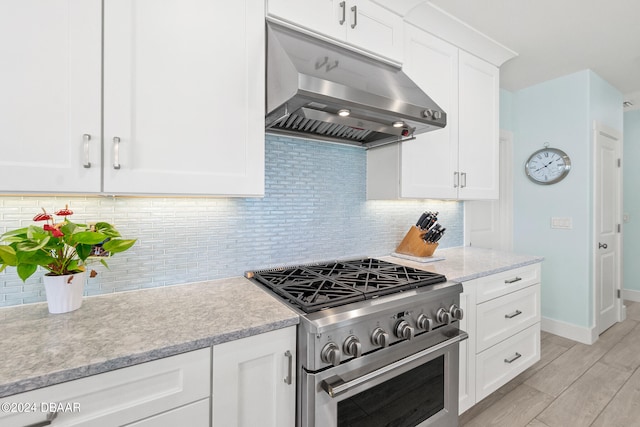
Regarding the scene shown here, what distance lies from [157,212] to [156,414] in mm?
846

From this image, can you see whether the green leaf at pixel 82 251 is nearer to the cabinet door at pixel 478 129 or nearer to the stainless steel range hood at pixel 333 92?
the stainless steel range hood at pixel 333 92

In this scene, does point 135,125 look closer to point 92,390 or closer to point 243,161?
point 243,161

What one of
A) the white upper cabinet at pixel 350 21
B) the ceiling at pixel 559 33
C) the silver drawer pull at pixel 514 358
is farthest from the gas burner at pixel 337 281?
the ceiling at pixel 559 33

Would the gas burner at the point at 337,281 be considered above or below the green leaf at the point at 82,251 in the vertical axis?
below

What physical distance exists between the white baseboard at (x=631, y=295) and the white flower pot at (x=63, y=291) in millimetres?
5693

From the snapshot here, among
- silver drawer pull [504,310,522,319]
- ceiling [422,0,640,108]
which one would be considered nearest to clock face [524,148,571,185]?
ceiling [422,0,640,108]

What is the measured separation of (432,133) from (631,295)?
418 centimetres

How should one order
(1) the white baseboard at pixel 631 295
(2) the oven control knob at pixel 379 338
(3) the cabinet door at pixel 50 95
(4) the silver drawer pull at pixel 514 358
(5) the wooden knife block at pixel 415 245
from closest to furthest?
(3) the cabinet door at pixel 50 95 → (2) the oven control knob at pixel 379 338 → (4) the silver drawer pull at pixel 514 358 → (5) the wooden knife block at pixel 415 245 → (1) the white baseboard at pixel 631 295

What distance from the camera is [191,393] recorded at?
2.97 feet

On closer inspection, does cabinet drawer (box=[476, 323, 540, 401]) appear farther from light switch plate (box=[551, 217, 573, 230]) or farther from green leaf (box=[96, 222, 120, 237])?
green leaf (box=[96, 222, 120, 237])

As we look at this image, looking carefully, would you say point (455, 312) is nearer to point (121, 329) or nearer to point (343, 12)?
point (121, 329)

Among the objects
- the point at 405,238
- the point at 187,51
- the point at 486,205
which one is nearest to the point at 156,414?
the point at 187,51

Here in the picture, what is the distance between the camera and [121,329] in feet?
3.15

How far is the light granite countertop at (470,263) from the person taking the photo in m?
1.71
